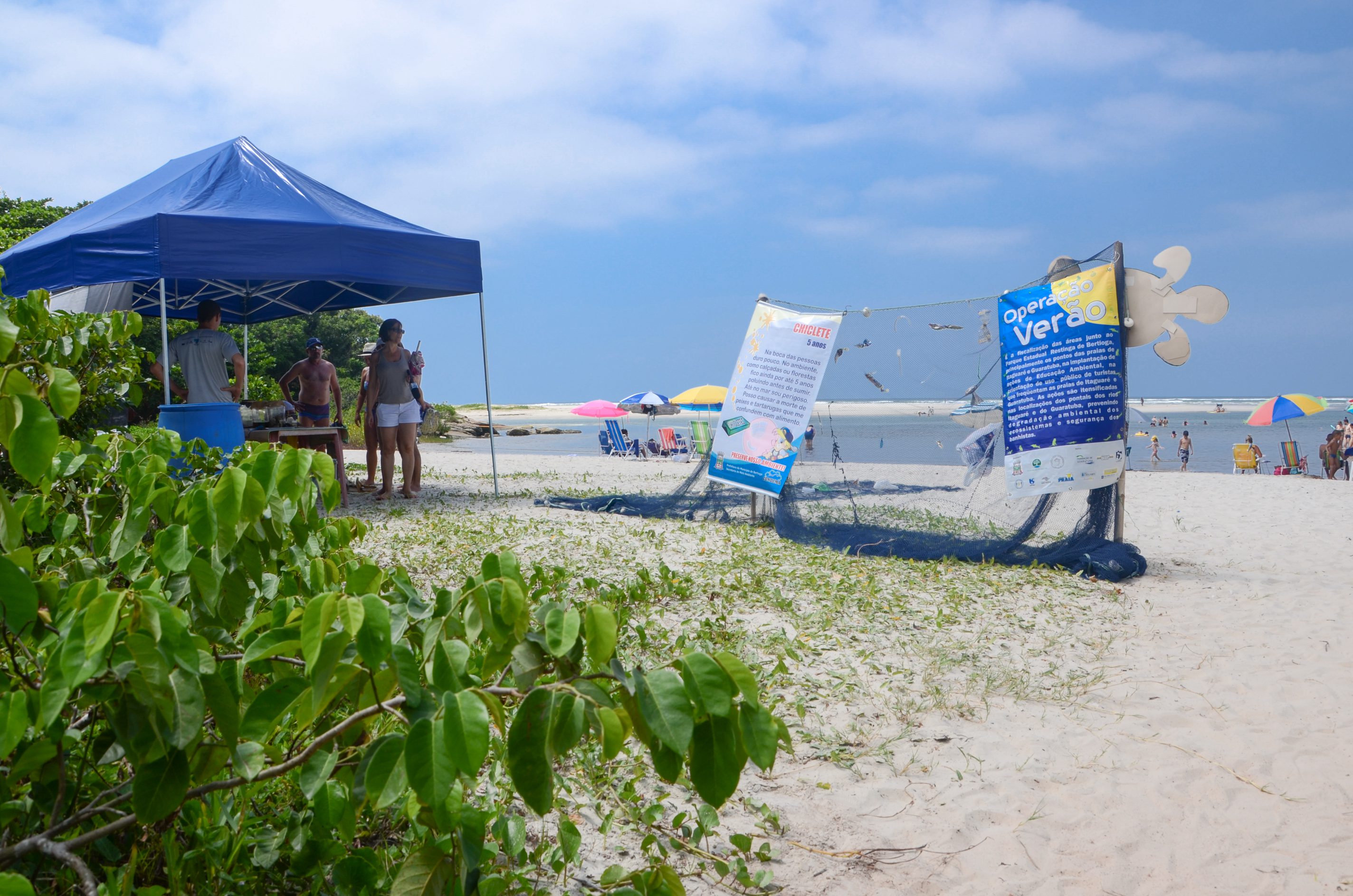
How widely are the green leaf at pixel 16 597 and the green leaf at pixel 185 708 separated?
0.51 ft

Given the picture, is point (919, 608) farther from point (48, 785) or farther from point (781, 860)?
point (48, 785)

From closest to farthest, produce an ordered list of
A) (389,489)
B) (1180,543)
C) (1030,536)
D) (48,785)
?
(48,785)
(1030,536)
(1180,543)
(389,489)

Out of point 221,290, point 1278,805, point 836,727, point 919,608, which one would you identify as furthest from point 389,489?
point 1278,805

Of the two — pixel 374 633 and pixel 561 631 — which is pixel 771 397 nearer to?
pixel 561 631

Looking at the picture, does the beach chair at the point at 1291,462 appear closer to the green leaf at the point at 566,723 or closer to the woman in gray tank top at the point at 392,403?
the woman in gray tank top at the point at 392,403

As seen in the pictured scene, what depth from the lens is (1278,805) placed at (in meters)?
2.46

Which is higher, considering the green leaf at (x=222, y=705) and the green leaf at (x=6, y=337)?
the green leaf at (x=6, y=337)

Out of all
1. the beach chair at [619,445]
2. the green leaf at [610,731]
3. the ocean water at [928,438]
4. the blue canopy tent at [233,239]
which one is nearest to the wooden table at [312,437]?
the blue canopy tent at [233,239]

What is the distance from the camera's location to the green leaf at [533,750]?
951mm

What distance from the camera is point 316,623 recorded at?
981mm

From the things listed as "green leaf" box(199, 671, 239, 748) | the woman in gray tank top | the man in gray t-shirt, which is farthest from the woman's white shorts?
"green leaf" box(199, 671, 239, 748)

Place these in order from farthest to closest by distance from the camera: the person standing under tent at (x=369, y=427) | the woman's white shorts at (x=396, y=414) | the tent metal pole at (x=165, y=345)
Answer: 1. the person standing under tent at (x=369, y=427)
2. the woman's white shorts at (x=396, y=414)
3. the tent metal pole at (x=165, y=345)

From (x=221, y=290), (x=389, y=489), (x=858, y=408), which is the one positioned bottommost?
(x=389, y=489)

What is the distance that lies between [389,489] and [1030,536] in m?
5.56
